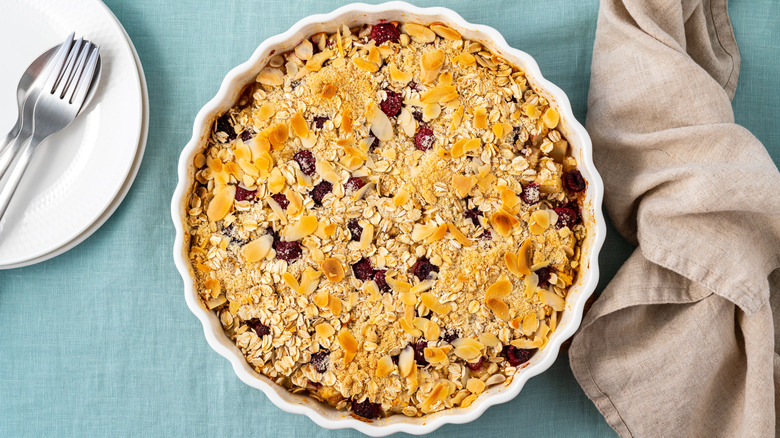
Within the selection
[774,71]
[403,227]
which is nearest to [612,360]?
[403,227]

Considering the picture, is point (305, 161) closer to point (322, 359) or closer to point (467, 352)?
point (322, 359)

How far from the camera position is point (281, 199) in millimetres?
1179

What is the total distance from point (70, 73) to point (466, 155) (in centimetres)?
91

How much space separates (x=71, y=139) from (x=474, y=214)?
0.97 metres

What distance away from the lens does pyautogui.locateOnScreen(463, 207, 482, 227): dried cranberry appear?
1180 mm

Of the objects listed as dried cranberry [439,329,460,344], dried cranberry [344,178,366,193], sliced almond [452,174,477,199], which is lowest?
dried cranberry [439,329,460,344]

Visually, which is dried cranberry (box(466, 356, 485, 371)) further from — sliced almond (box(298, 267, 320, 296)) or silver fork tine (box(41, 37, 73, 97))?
silver fork tine (box(41, 37, 73, 97))

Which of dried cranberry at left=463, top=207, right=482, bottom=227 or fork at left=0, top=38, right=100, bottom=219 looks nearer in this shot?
dried cranberry at left=463, top=207, right=482, bottom=227

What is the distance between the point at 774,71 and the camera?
56.1 inches

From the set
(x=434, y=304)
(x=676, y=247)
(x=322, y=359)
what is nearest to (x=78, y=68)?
(x=322, y=359)

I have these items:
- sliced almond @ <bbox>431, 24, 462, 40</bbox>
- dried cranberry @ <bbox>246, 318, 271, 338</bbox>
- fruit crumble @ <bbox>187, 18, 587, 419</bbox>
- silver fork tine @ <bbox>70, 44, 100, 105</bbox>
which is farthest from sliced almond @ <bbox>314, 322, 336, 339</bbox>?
silver fork tine @ <bbox>70, 44, 100, 105</bbox>

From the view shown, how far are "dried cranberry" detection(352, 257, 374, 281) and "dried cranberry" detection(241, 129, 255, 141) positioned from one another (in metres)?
0.34

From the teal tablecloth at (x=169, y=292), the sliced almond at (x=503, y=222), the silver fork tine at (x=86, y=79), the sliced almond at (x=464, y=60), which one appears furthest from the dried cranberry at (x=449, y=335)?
the silver fork tine at (x=86, y=79)

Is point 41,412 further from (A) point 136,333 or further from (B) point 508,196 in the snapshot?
(B) point 508,196
